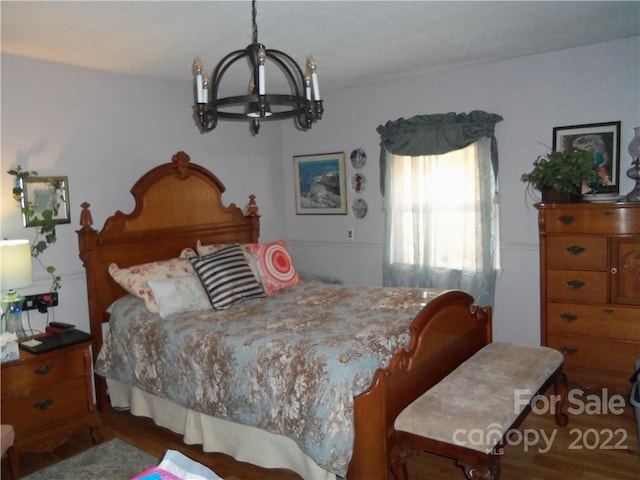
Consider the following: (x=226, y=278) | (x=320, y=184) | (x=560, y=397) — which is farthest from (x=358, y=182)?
(x=560, y=397)

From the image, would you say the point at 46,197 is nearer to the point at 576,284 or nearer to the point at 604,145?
the point at 576,284

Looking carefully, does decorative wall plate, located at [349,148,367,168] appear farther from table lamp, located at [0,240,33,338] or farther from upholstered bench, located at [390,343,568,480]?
table lamp, located at [0,240,33,338]

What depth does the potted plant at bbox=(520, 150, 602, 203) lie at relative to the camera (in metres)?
3.35

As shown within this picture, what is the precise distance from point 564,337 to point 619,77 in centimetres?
183

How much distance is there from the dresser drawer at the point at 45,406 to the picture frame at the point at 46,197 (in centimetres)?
107

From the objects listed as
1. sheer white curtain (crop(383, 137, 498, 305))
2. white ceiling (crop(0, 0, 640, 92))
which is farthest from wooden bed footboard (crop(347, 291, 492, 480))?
white ceiling (crop(0, 0, 640, 92))

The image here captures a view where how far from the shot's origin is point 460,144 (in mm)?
4031

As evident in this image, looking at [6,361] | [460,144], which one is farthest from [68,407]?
[460,144]

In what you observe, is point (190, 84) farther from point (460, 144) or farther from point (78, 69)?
point (460, 144)

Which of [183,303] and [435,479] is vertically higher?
[183,303]

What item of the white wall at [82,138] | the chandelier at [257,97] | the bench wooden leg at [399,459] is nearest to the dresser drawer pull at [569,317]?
the bench wooden leg at [399,459]

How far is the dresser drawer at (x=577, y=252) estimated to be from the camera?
10.8 feet

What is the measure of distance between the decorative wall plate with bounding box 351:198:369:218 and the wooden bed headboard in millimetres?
914

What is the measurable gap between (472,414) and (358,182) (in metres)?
2.87
